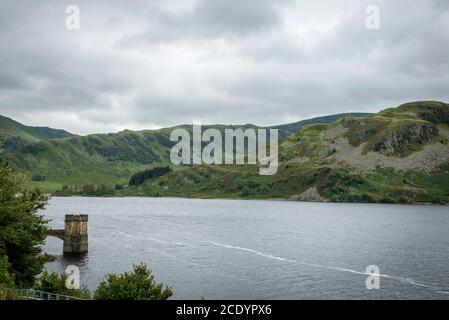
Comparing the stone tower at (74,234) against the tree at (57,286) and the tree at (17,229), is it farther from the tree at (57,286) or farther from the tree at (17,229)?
the tree at (57,286)

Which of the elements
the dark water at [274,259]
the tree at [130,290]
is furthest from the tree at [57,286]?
the dark water at [274,259]

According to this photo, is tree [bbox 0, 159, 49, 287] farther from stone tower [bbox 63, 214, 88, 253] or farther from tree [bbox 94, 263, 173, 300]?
stone tower [bbox 63, 214, 88, 253]

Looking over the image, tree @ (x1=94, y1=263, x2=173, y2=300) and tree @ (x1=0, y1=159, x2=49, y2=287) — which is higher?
tree @ (x1=0, y1=159, x2=49, y2=287)

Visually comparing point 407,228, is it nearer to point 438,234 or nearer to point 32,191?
point 438,234

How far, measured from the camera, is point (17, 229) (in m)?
59.8

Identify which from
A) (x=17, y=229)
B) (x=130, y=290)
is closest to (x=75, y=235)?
(x=17, y=229)

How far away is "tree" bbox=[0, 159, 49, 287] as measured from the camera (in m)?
55.2

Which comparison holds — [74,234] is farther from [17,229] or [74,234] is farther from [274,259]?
[17,229]

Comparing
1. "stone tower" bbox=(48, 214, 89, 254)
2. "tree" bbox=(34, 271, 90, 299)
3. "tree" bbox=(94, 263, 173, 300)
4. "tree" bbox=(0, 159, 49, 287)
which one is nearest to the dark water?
"stone tower" bbox=(48, 214, 89, 254)

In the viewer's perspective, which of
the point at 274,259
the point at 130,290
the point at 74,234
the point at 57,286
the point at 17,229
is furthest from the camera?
the point at 74,234

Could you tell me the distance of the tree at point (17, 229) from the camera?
55.2 m

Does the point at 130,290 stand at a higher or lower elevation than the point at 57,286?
lower
